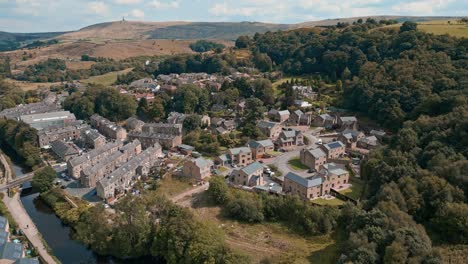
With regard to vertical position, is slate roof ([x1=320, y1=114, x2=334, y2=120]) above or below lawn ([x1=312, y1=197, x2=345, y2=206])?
above

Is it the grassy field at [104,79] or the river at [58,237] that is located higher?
the grassy field at [104,79]

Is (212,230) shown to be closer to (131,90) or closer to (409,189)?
(409,189)

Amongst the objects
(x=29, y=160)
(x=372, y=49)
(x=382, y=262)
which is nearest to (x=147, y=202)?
(x=382, y=262)

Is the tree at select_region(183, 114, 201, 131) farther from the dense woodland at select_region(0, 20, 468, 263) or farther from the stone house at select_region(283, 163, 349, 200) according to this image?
the stone house at select_region(283, 163, 349, 200)

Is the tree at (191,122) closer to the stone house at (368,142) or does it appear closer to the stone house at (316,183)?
the stone house at (316,183)

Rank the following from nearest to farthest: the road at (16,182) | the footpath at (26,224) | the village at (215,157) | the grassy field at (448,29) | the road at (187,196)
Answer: the footpath at (26,224), the road at (187,196), the village at (215,157), the road at (16,182), the grassy field at (448,29)

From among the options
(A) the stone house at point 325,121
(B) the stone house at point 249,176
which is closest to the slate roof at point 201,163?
(B) the stone house at point 249,176

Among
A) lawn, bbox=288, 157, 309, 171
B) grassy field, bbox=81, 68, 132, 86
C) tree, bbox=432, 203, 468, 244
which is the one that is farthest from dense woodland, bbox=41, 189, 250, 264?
grassy field, bbox=81, 68, 132, 86
